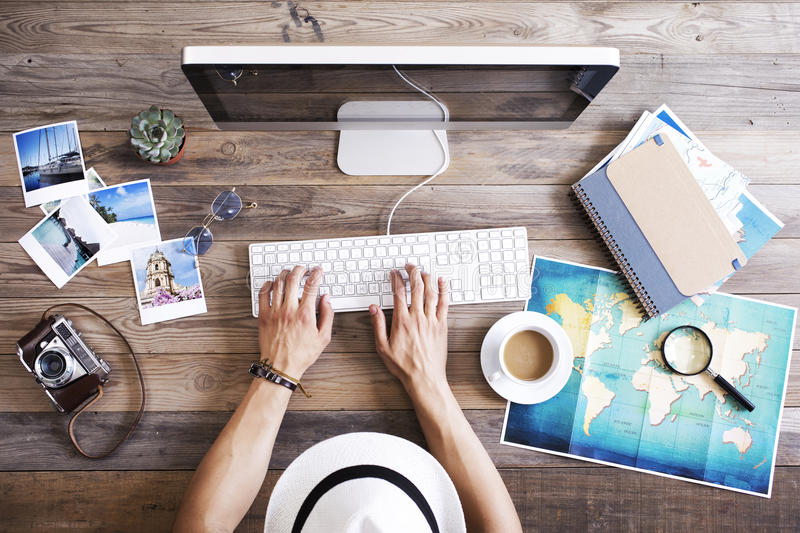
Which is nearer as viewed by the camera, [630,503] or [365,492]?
[365,492]

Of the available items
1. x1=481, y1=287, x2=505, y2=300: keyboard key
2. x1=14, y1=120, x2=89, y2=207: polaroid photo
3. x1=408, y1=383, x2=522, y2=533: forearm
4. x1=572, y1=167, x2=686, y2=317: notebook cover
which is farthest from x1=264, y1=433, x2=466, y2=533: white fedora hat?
x1=14, y1=120, x2=89, y2=207: polaroid photo

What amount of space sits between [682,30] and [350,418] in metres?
1.21

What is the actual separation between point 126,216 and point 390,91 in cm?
69

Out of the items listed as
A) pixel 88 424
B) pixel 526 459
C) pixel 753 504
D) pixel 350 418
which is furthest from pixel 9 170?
pixel 753 504

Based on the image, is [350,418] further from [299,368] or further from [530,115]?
[530,115]

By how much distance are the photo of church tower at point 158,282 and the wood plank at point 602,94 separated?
0.34 m

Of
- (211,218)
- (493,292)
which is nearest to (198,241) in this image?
(211,218)

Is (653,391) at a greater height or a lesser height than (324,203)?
lesser

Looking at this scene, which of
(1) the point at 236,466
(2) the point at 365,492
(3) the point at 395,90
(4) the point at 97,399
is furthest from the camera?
(4) the point at 97,399

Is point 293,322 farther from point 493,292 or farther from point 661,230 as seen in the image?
point 661,230

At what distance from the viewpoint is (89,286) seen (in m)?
1.12

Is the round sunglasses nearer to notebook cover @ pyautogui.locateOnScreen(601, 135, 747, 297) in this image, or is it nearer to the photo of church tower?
the photo of church tower

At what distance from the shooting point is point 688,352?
1.11 metres

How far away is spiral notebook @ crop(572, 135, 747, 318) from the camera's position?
107 centimetres
